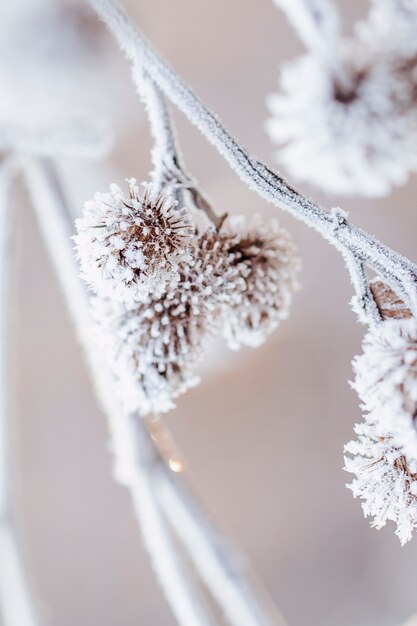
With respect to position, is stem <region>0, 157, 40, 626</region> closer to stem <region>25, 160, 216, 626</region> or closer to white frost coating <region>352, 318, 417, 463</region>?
stem <region>25, 160, 216, 626</region>

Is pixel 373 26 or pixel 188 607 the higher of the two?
pixel 373 26

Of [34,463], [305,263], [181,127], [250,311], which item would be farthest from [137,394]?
[34,463]

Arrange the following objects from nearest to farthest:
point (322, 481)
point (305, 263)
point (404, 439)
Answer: point (404, 439) → point (305, 263) → point (322, 481)

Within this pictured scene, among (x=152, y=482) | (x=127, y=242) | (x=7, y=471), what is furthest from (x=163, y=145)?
(x=7, y=471)

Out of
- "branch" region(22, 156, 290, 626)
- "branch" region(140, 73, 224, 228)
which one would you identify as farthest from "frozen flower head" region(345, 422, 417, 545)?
"branch" region(22, 156, 290, 626)

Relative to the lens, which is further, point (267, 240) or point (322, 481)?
point (322, 481)

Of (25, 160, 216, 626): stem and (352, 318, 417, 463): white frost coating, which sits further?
(25, 160, 216, 626): stem

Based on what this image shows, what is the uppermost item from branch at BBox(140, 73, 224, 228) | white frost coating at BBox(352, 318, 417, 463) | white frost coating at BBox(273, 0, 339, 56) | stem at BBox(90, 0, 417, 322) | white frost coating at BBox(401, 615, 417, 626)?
white frost coating at BBox(273, 0, 339, 56)

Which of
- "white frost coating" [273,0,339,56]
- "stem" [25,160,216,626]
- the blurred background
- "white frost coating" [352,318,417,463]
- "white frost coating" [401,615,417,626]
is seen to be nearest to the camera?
"white frost coating" [352,318,417,463]

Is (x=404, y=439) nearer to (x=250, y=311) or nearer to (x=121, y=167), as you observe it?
(x=250, y=311)
